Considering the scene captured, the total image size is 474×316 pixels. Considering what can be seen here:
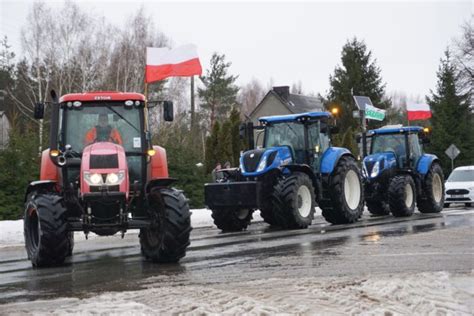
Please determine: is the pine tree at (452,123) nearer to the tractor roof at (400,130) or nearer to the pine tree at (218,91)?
the pine tree at (218,91)

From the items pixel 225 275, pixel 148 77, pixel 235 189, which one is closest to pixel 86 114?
pixel 225 275

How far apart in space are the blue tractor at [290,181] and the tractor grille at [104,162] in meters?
6.15

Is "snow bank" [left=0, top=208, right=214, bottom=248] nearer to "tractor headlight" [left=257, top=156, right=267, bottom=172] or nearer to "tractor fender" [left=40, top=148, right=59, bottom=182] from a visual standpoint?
"tractor headlight" [left=257, top=156, right=267, bottom=172]

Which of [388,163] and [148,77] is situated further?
[148,77]

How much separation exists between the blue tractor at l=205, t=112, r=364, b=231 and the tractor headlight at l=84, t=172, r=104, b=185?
6266 mm

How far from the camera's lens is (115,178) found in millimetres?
9602

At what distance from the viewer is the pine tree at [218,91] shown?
62344mm

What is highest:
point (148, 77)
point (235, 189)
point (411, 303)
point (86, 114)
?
point (148, 77)

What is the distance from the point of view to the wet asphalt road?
8398 millimetres

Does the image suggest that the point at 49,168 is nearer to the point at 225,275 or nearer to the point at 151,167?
the point at 151,167

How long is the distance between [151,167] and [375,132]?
1196cm

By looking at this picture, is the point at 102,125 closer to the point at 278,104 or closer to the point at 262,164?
the point at 262,164

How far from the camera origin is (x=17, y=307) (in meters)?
6.75

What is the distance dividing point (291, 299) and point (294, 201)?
28.4 ft
